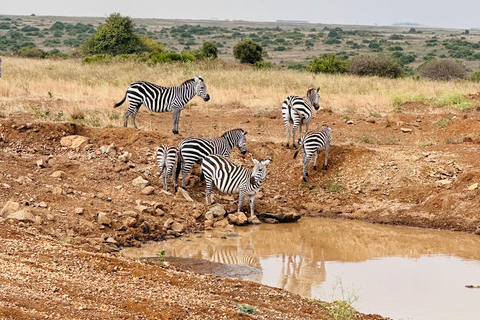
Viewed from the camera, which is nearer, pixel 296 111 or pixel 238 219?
pixel 238 219

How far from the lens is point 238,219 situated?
534 inches

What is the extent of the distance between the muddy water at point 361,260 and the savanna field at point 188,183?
619 millimetres

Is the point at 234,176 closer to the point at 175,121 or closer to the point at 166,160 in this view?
the point at 166,160

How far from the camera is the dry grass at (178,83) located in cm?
1955

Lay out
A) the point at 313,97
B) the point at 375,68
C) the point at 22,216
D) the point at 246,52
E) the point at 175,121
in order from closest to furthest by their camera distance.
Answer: the point at 22,216
the point at 175,121
the point at 313,97
the point at 375,68
the point at 246,52

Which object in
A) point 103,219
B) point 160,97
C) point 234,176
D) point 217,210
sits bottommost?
point 217,210

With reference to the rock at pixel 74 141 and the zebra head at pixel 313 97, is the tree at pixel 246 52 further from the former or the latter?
the rock at pixel 74 141

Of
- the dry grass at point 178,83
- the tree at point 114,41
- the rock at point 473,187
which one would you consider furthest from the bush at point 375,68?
the rock at point 473,187

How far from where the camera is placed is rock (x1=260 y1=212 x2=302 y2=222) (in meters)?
13.9

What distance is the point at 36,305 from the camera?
6402mm

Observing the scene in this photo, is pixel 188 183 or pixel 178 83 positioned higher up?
pixel 178 83

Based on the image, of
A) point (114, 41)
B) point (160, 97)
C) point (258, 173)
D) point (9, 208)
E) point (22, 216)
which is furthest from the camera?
point (114, 41)

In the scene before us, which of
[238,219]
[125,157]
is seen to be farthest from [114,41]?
[238,219]

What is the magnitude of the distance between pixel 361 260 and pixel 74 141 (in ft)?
23.4
